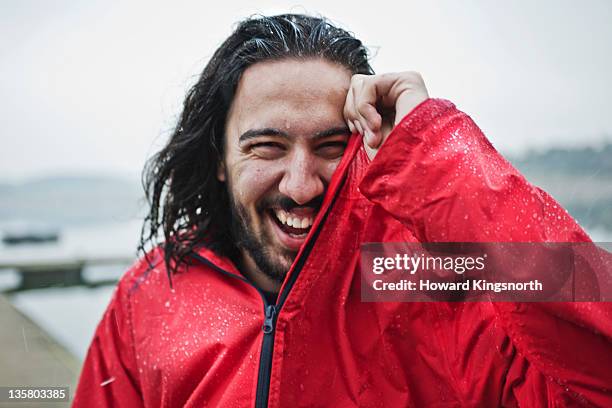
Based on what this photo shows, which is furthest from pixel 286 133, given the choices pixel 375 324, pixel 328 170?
pixel 375 324

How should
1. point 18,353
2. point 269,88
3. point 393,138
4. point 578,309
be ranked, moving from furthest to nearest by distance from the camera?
point 18,353
point 269,88
point 393,138
point 578,309

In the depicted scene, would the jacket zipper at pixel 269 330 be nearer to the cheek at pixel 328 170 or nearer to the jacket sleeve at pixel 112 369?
the cheek at pixel 328 170

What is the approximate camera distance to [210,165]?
1.84 m

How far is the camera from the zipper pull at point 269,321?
1308mm

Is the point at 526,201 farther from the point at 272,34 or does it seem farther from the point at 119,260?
the point at 119,260

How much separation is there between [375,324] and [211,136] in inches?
34.3

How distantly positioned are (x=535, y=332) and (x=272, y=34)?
1158mm

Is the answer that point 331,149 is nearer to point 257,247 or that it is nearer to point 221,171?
point 257,247

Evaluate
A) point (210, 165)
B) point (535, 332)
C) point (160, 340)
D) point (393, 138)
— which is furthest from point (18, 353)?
point (535, 332)

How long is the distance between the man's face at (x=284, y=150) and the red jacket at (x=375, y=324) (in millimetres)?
101

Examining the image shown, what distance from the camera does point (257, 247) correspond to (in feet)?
5.13

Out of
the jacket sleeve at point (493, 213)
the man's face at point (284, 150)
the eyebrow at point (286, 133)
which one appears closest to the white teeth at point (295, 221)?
the man's face at point (284, 150)

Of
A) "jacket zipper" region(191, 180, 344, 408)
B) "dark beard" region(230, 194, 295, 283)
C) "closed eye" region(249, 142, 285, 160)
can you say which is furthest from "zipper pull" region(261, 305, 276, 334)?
"closed eye" region(249, 142, 285, 160)

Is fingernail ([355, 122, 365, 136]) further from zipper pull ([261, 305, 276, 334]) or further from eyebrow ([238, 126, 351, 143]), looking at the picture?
zipper pull ([261, 305, 276, 334])
